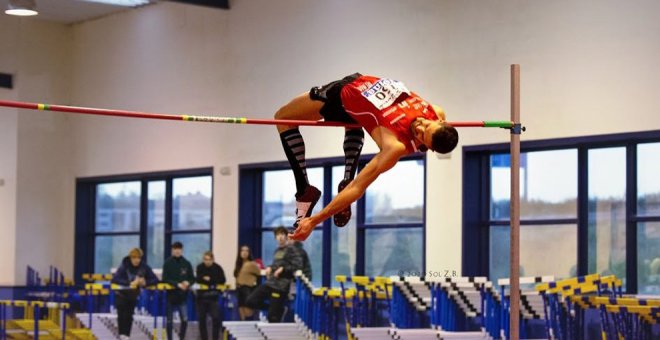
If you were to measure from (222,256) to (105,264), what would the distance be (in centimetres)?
336

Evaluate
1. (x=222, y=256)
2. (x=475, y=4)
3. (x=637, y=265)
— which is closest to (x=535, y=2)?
(x=475, y=4)

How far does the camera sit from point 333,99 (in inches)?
240

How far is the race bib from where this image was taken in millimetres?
5863

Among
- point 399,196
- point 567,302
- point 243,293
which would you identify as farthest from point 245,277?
point 567,302

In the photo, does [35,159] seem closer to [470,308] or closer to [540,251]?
[540,251]

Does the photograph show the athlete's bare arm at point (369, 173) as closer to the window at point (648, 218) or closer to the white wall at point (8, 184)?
the window at point (648, 218)

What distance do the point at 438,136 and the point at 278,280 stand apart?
817 centimetres

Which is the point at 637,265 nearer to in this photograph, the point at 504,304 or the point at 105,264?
the point at 504,304

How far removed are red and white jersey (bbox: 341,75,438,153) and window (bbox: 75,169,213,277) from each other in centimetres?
1023

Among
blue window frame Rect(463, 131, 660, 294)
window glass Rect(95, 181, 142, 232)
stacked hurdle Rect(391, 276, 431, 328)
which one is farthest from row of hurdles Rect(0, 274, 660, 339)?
window glass Rect(95, 181, 142, 232)

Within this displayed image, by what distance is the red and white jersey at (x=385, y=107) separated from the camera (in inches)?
227

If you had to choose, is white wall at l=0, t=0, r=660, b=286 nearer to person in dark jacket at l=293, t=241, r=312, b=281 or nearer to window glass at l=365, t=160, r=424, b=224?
window glass at l=365, t=160, r=424, b=224

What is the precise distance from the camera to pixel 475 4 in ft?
40.0

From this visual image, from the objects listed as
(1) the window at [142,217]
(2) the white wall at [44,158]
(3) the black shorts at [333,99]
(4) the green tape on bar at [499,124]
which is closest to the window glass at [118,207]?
(1) the window at [142,217]
